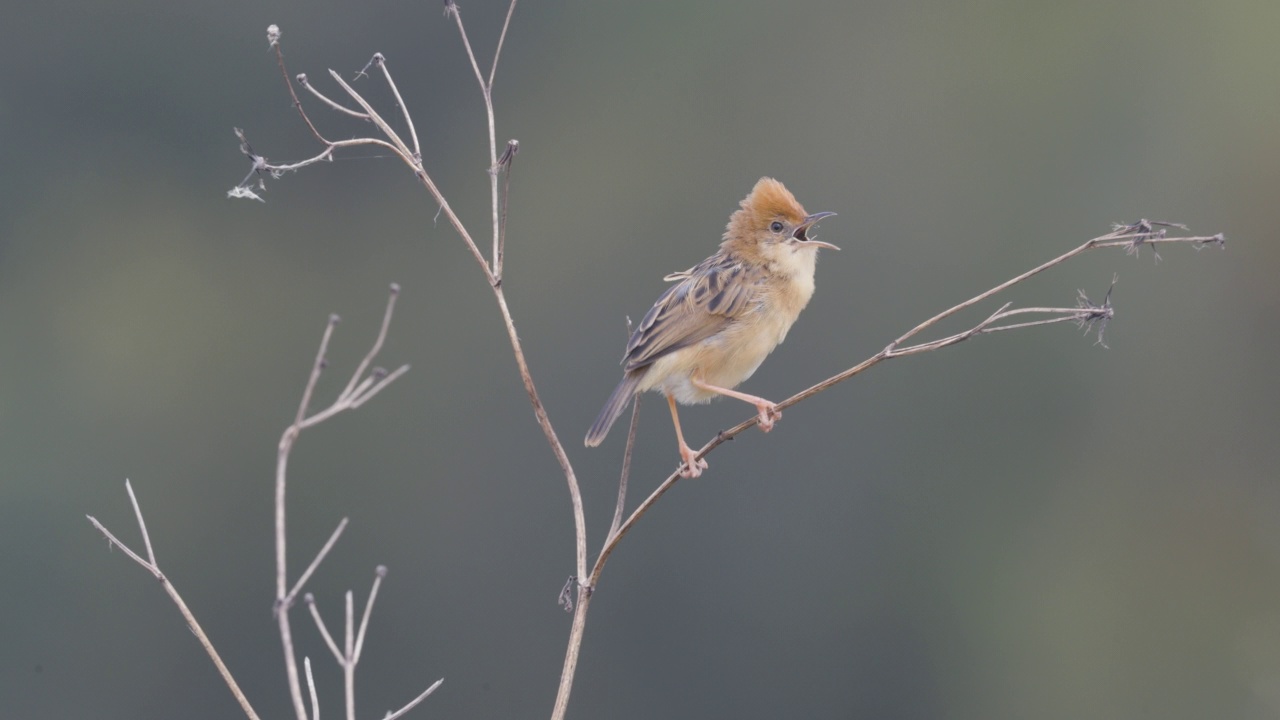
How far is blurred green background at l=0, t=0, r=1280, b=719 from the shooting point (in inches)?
860

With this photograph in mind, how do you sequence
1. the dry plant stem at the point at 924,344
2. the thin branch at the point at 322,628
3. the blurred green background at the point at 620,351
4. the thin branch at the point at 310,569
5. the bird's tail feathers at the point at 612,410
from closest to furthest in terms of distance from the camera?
1. the thin branch at the point at 310,569
2. the thin branch at the point at 322,628
3. the dry plant stem at the point at 924,344
4. the bird's tail feathers at the point at 612,410
5. the blurred green background at the point at 620,351

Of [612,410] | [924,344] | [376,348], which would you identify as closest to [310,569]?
[376,348]

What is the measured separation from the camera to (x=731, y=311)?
5754mm

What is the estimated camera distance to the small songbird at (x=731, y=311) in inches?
223

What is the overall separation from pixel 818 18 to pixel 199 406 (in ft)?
42.9

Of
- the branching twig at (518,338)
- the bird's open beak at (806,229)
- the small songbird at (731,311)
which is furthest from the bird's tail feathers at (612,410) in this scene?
the branching twig at (518,338)

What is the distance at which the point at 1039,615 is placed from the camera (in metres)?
24.0

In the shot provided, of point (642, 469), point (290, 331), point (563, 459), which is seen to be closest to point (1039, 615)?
point (642, 469)

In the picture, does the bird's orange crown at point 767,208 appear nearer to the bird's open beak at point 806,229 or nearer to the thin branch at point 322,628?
the bird's open beak at point 806,229

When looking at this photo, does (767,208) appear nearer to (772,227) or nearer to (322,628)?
(772,227)

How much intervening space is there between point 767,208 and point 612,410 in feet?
3.61

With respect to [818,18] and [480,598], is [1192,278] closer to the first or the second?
[818,18]

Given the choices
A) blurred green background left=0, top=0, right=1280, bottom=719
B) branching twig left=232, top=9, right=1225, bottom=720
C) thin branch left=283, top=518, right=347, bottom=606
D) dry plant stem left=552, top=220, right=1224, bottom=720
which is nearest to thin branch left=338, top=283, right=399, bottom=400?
branching twig left=232, top=9, right=1225, bottom=720

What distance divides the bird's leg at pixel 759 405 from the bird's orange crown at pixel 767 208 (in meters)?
0.69
